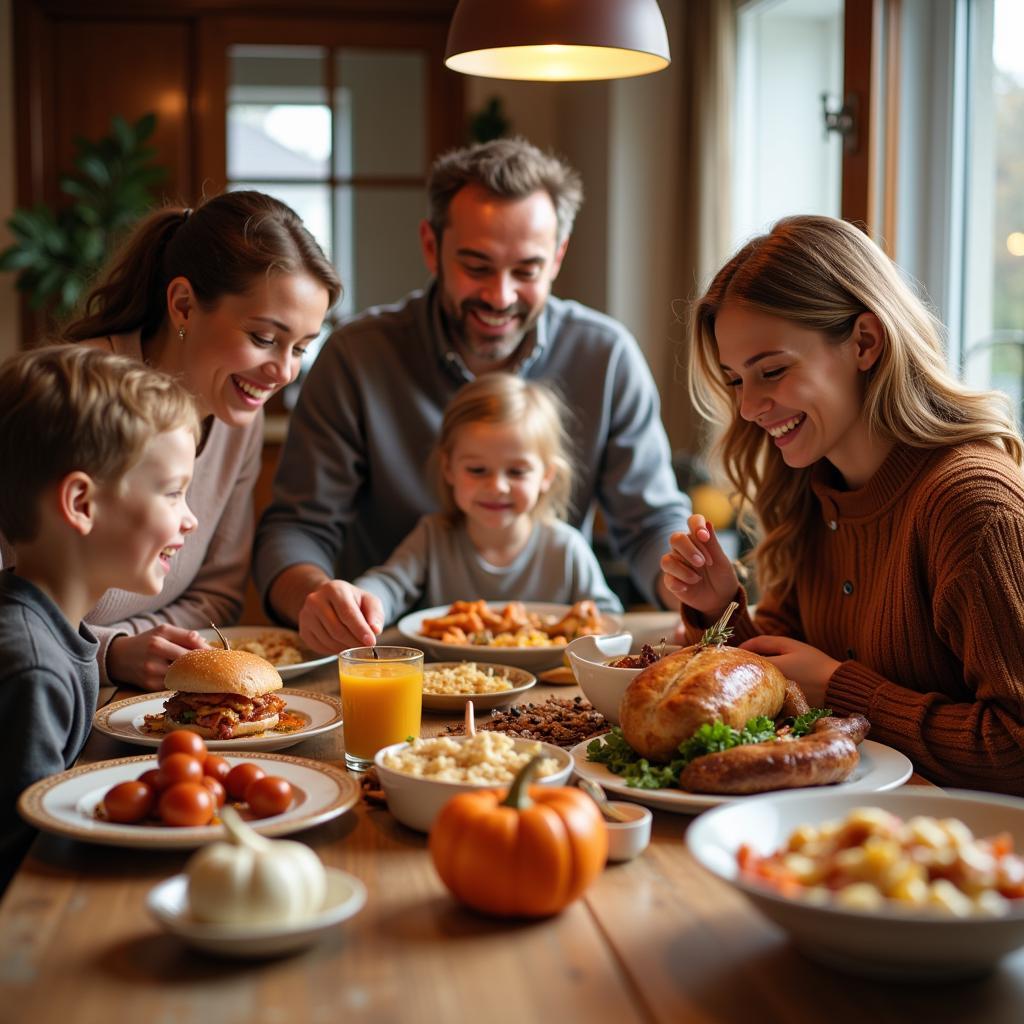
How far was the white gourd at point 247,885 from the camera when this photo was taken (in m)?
0.97

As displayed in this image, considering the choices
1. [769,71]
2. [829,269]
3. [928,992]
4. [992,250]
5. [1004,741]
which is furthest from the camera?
[769,71]

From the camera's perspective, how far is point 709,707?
1.36 meters

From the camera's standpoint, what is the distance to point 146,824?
1229 millimetres

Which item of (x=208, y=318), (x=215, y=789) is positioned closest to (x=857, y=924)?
(x=215, y=789)

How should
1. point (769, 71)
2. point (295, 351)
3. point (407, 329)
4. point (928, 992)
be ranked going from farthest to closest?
point (769, 71)
point (407, 329)
point (295, 351)
point (928, 992)

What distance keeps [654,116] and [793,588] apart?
128 inches

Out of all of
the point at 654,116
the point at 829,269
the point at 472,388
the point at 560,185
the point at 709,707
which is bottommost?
the point at 709,707

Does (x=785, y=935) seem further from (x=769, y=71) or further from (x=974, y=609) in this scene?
(x=769, y=71)

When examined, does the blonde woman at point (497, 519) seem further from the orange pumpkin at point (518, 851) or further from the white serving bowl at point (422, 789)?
the orange pumpkin at point (518, 851)

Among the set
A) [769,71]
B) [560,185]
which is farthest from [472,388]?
[769,71]

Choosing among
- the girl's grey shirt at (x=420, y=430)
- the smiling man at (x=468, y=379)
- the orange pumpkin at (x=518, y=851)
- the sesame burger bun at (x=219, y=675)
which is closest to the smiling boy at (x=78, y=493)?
the sesame burger bun at (x=219, y=675)

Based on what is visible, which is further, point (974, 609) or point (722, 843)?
point (974, 609)

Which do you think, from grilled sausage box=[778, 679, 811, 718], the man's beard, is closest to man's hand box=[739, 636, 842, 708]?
grilled sausage box=[778, 679, 811, 718]

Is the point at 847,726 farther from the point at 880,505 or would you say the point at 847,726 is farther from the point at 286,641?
the point at 286,641
